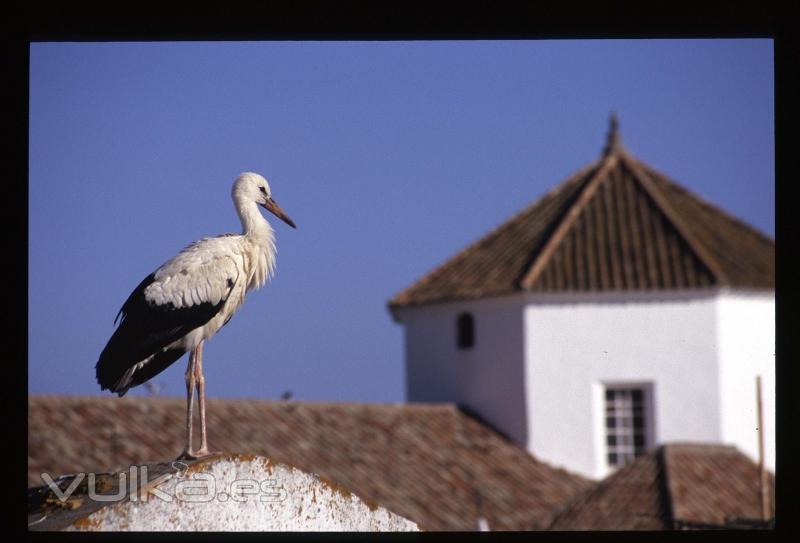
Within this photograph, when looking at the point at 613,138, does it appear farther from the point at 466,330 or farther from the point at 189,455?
the point at 189,455

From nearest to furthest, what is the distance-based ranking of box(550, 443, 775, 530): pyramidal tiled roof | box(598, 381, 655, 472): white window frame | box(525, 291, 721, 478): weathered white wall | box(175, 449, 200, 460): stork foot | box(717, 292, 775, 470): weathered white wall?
box(175, 449, 200, 460): stork foot → box(550, 443, 775, 530): pyramidal tiled roof → box(717, 292, 775, 470): weathered white wall → box(525, 291, 721, 478): weathered white wall → box(598, 381, 655, 472): white window frame

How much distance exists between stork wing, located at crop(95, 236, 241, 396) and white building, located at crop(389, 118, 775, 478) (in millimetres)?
18517

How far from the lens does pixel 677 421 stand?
25.8 m

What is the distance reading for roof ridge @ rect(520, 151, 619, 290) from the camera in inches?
1065

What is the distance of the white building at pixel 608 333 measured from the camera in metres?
25.9

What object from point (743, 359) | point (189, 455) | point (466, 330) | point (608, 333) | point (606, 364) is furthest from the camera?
point (466, 330)

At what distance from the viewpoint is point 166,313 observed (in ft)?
23.7

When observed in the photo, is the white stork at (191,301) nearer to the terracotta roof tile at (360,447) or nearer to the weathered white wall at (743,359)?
the terracotta roof tile at (360,447)

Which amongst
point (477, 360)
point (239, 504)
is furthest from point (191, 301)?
point (477, 360)

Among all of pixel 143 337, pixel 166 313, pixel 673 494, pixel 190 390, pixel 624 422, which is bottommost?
pixel 673 494

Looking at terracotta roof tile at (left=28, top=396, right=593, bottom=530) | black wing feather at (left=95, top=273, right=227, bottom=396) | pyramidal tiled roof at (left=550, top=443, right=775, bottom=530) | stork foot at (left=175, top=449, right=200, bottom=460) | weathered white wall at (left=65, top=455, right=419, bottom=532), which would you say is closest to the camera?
weathered white wall at (left=65, top=455, right=419, bottom=532)

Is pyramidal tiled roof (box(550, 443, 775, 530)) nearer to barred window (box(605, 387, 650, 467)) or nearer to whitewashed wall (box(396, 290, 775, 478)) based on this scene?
whitewashed wall (box(396, 290, 775, 478))

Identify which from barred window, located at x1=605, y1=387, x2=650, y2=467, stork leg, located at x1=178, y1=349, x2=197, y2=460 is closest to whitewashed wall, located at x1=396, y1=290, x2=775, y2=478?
barred window, located at x1=605, y1=387, x2=650, y2=467

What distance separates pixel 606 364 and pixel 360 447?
4930 mm
